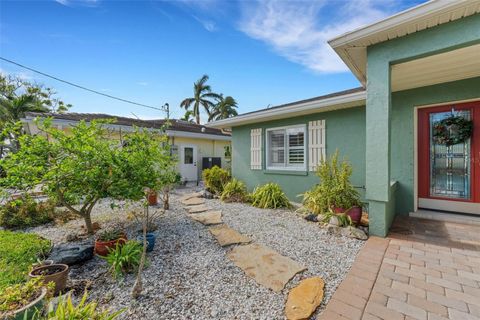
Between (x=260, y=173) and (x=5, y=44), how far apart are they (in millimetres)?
10383

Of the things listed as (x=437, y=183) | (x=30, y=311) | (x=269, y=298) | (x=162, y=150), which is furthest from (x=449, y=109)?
(x=30, y=311)

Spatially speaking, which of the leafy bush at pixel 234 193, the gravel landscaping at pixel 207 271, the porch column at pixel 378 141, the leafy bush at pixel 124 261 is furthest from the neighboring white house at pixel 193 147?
the leafy bush at pixel 124 261

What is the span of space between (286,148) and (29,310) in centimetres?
604

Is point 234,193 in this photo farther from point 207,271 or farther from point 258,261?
point 207,271

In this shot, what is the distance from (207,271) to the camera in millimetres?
2590

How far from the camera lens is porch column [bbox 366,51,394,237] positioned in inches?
129

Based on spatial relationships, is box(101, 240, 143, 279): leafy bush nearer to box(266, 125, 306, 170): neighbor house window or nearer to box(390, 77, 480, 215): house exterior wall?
box(266, 125, 306, 170): neighbor house window

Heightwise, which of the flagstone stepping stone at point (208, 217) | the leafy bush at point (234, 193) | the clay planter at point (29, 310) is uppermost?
the leafy bush at point (234, 193)

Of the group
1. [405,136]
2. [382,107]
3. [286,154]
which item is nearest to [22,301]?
[382,107]

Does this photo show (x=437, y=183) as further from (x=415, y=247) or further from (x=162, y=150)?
(x=162, y=150)

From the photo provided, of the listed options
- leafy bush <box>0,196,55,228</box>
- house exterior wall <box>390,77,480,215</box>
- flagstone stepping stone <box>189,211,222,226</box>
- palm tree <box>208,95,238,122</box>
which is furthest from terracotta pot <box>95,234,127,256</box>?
palm tree <box>208,95,238,122</box>

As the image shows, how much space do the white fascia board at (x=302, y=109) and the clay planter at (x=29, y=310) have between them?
5.60 m

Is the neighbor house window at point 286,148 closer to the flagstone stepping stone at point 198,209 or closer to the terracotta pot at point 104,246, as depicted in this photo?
the flagstone stepping stone at point 198,209

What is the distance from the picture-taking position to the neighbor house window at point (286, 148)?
6301 millimetres
